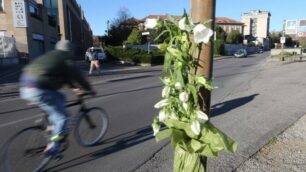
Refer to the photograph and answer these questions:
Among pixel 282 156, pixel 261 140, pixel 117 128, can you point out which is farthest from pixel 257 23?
pixel 282 156

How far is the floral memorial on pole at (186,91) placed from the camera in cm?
185

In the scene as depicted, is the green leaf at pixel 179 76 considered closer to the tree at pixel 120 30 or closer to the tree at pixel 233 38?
the tree at pixel 120 30

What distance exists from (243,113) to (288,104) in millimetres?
1882

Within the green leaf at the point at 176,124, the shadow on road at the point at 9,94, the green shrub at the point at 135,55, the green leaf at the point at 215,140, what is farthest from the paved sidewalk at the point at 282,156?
the green shrub at the point at 135,55

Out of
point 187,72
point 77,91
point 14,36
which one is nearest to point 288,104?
point 77,91

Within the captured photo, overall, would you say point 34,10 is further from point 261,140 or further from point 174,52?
point 174,52

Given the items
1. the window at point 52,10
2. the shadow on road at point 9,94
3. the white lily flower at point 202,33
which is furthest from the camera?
the window at point 52,10

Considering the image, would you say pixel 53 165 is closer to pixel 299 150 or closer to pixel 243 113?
pixel 299 150

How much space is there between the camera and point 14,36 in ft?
94.3

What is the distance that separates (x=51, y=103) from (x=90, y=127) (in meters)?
1.04

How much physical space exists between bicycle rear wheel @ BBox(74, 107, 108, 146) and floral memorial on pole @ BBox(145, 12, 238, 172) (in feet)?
10.5

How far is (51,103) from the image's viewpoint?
4273 millimetres

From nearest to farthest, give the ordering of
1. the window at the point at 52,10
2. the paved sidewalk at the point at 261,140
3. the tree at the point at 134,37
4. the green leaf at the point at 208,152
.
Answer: the green leaf at the point at 208,152 → the paved sidewalk at the point at 261,140 → the window at the point at 52,10 → the tree at the point at 134,37

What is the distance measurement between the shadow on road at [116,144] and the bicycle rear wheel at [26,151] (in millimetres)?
224
